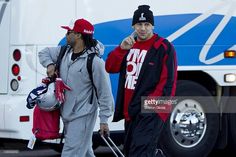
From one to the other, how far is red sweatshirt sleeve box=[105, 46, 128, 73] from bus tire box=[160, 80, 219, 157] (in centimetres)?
308

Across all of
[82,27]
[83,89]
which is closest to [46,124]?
[83,89]

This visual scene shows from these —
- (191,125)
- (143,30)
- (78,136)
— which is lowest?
(191,125)

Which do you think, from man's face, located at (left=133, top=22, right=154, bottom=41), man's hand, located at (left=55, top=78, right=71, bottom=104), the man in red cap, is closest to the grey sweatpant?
the man in red cap

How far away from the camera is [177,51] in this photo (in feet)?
32.8

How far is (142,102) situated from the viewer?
691 centimetres

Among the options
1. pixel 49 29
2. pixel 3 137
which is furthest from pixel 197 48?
pixel 3 137

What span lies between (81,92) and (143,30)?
0.85 meters

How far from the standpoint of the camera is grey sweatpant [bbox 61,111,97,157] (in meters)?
7.23

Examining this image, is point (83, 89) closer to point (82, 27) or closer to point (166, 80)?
point (82, 27)

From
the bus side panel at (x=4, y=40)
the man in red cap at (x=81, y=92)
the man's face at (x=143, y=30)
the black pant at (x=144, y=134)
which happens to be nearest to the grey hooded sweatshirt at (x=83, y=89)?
the man in red cap at (x=81, y=92)

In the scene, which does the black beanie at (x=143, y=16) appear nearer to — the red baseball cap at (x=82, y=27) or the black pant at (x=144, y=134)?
the red baseball cap at (x=82, y=27)

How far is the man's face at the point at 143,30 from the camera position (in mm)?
6984

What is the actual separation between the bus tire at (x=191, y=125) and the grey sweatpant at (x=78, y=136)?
287 cm

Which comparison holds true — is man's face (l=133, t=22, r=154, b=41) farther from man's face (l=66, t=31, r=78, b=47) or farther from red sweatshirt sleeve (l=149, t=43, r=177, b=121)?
man's face (l=66, t=31, r=78, b=47)
